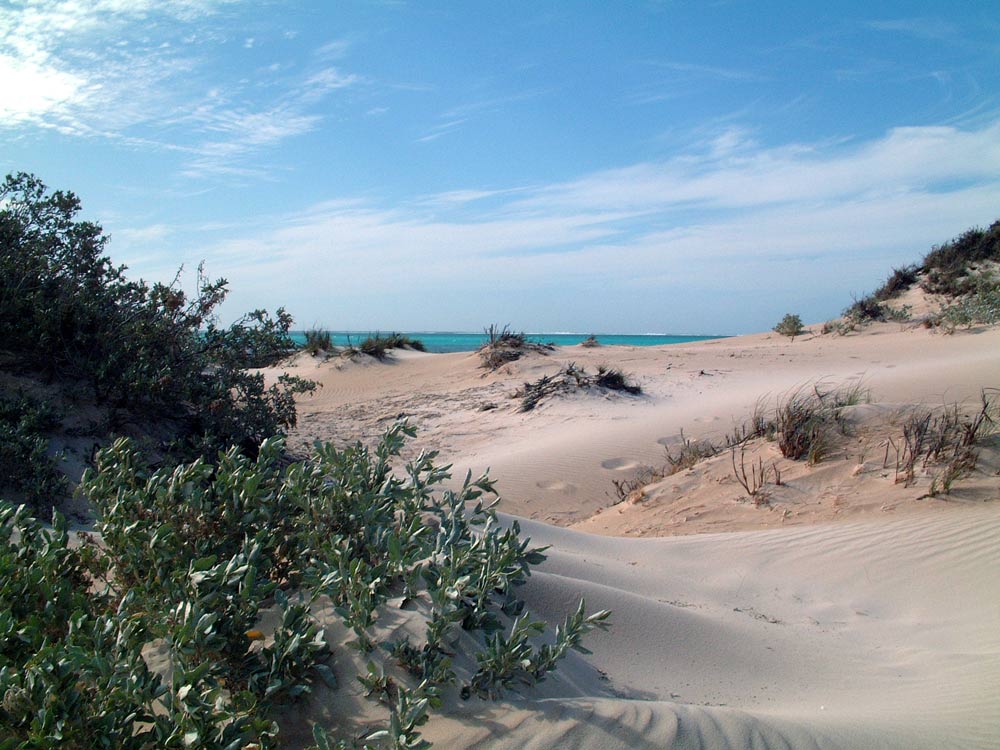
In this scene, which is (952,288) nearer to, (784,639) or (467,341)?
(784,639)

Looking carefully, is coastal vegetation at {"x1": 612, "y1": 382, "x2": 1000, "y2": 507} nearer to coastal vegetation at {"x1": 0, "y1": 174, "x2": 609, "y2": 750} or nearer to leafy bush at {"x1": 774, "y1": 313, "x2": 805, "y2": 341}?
coastal vegetation at {"x1": 0, "y1": 174, "x2": 609, "y2": 750}

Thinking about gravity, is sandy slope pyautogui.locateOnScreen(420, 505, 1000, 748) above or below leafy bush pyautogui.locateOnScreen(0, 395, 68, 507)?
below

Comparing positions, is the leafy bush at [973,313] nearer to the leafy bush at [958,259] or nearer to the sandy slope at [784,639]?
the leafy bush at [958,259]

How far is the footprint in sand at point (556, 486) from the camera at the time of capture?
819 centimetres

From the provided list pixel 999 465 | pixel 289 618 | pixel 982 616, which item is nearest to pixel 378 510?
pixel 289 618

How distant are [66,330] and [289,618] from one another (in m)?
5.18

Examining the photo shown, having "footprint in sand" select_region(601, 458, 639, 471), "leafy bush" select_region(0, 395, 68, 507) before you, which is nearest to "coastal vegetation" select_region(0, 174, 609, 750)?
"leafy bush" select_region(0, 395, 68, 507)

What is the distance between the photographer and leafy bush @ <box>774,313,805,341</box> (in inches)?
810

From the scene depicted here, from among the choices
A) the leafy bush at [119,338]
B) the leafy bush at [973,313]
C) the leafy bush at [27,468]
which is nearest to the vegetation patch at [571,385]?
the leafy bush at [119,338]

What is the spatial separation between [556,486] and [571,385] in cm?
423

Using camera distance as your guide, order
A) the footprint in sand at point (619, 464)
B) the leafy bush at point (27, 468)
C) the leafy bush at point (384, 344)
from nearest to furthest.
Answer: the leafy bush at point (27, 468)
the footprint in sand at point (619, 464)
the leafy bush at point (384, 344)

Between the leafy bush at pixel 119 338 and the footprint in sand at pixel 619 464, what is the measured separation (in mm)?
4000

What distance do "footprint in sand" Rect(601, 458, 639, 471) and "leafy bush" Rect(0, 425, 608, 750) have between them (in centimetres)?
605

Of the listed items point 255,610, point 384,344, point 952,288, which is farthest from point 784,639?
point 952,288
